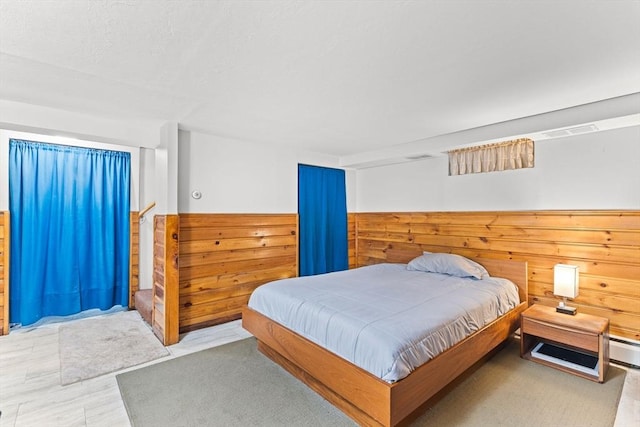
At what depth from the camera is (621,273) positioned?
2.79 m

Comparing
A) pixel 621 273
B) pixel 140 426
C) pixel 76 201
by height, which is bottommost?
pixel 140 426

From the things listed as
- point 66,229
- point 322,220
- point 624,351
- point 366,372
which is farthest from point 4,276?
point 624,351

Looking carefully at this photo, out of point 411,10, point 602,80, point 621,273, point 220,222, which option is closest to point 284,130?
point 220,222

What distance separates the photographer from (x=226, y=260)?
3.78 meters

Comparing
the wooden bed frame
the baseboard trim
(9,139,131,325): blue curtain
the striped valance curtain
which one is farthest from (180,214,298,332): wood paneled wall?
the baseboard trim

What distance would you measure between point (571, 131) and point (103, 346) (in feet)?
16.3

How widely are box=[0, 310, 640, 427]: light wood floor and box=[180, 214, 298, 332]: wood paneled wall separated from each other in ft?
1.70

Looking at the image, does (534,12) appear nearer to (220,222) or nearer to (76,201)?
(220,222)

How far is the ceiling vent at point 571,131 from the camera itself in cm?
274

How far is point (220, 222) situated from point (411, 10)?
3.02 m

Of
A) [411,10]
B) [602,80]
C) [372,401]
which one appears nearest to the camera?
[411,10]

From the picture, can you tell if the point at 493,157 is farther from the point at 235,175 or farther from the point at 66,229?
the point at 66,229

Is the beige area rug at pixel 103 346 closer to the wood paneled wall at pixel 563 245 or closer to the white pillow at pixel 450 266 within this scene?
the white pillow at pixel 450 266

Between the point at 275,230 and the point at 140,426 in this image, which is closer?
the point at 140,426
